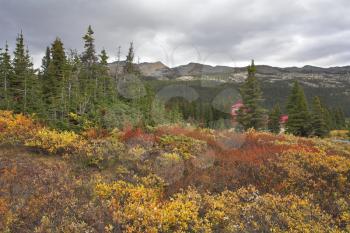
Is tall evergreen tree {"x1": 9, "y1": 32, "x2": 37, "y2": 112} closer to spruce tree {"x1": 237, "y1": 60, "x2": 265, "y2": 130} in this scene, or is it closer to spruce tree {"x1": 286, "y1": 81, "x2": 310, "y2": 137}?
spruce tree {"x1": 237, "y1": 60, "x2": 265, "y2": 130}

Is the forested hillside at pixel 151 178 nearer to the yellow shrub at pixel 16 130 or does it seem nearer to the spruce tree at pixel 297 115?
the yellow shrub at pixel 16 130

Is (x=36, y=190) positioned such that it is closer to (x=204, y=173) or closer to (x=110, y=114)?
(x=204, y=173)

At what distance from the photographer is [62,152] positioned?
44.1ft

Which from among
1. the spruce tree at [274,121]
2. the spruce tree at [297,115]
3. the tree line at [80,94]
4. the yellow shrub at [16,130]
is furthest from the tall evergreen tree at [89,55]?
the spruce tree at [274,121]

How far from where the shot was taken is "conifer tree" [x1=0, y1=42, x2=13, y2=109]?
21.8 meters

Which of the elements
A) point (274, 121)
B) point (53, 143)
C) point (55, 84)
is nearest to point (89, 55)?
point (55, 84)

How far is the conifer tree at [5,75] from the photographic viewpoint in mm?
21819

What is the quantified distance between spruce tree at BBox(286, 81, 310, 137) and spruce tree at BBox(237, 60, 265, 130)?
9.78m

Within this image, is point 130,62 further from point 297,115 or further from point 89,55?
point 297,115

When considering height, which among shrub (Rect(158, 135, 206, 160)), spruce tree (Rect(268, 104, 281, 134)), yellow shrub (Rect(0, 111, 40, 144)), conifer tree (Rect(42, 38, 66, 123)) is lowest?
spruce tree (Rect(268, 104, 281, 134))

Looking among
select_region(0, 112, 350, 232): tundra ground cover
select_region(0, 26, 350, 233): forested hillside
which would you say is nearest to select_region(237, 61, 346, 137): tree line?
select_region(0, 26, 350, 233): forested hillside

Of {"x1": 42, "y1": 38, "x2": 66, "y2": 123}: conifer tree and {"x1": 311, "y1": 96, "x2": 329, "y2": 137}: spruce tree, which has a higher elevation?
{"x1": 42, "y1": 38, "x2": 66, "y2": 123}: conifer tree

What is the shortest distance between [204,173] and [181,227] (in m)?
4.51

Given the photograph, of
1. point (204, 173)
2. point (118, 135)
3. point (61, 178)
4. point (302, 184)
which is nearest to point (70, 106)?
point (118, 135)
